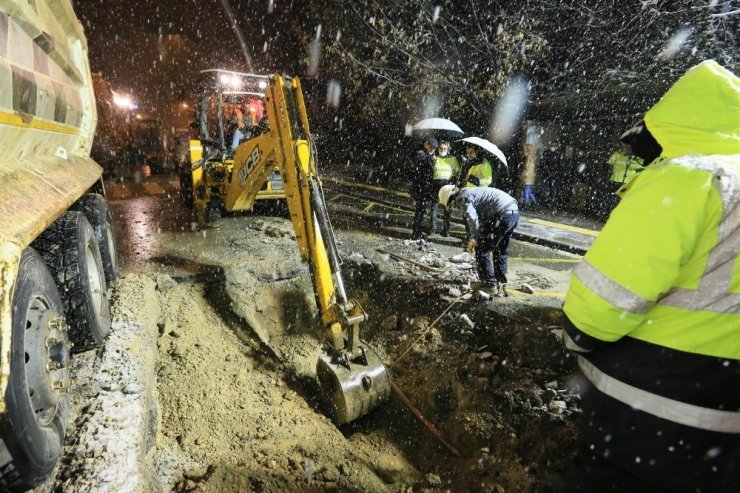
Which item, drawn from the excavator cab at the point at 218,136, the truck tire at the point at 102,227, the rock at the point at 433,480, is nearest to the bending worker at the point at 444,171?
the excavator cab at the point at 218,136

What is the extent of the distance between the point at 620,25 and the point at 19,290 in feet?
38.3

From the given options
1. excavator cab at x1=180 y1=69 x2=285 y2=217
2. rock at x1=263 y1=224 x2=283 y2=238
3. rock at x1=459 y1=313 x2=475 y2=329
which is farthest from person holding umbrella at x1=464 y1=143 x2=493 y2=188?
rock at x1=263 y1=224 x2=283 y2=238

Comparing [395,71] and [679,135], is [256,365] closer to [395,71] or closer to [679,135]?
[679,135]

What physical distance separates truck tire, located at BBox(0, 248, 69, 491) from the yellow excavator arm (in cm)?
155

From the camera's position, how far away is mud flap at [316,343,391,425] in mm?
2871

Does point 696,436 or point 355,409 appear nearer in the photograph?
point 696,436

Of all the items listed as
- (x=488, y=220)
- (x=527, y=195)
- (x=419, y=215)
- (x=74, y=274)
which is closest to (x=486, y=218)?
(x=488, y=220)

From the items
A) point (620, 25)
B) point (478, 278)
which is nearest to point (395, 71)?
point (620, 25)

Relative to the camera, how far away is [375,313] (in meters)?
4.99

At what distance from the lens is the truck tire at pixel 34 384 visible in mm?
1415

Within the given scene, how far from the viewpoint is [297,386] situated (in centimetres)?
359

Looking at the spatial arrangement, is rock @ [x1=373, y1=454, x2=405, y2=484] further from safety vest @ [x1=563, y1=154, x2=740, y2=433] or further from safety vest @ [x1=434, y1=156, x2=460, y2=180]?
safety vest @ [x1=434, y1=156, x2=460, y2=180]

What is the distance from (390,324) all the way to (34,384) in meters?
3.52

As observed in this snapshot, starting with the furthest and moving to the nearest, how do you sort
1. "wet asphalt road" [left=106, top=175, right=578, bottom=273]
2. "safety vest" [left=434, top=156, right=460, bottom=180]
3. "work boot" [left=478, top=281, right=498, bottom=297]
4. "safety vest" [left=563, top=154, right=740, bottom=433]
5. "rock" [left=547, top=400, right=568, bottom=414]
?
1. "safety vest" [left=434, top=156, right=460, bottom=180]
2. "wet asphalt road" [left=106, top=175, right=578, bottom=273]
3. "work boot" [left=478, top=281, right=498, bottom=297]
4. "rock" [left=547, top=400, right=568, bottom=414]
5. "safety vest" [left=563, top=154, right=740, bottom=433]
